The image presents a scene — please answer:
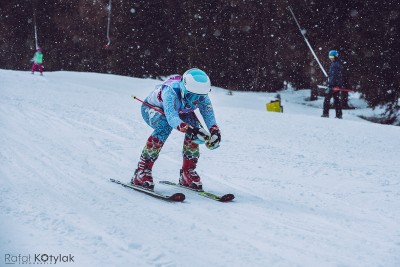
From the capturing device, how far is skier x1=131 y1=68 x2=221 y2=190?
4.88 m

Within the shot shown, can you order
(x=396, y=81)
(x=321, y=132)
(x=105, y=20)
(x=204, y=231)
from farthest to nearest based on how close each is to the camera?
(x=105, y=20) < (x=396, y=81) < (x=321, y=132) < (x=204, y=231)

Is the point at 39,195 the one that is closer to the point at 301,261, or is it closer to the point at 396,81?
the point at 301,261

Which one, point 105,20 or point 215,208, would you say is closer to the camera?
point 215,208

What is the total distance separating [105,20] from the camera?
30.1 metres

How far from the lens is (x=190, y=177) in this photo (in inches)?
213

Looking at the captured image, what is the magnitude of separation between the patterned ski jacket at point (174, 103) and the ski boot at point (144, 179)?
0.76 metres

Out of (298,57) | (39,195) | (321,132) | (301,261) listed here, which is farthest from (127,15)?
(301,261)

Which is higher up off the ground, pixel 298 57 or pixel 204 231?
pixel 298 57

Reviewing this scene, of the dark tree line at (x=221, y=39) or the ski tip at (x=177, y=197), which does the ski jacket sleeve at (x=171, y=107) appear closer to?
the ski tip at (x=177, y=197)

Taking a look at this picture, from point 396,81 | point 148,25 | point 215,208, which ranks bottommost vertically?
point 215,208

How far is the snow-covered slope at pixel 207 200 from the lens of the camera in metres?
3.33

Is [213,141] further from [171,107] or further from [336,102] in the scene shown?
[336,102]

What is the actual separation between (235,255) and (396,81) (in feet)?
43.8

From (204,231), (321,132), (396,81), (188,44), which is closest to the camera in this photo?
(204,231)
